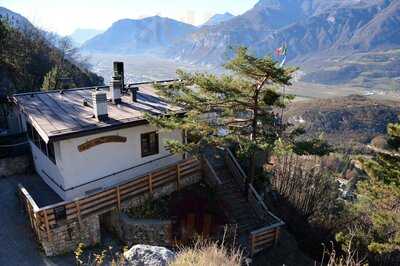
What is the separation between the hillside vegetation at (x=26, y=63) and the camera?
24.1m

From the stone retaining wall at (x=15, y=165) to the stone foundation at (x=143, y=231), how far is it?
639cm

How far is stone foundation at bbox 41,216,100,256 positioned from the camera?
40.0 ft

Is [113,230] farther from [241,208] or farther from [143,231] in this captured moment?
[241,208]

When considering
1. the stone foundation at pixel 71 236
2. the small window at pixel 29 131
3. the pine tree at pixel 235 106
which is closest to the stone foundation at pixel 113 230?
the stone foundation at pixel 71 236

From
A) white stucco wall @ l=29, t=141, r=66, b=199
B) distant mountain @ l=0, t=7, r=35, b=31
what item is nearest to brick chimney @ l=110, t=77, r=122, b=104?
white stucco wall @ l=29, t=141, r=66, b=199

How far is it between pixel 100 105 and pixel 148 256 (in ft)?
25.6

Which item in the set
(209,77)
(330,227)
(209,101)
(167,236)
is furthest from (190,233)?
(330,227)

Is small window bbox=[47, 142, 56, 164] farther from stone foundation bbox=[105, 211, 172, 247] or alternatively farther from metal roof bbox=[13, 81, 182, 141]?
stone foundation bbox=[105, 211, 172, 247]

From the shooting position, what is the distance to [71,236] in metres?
12.7

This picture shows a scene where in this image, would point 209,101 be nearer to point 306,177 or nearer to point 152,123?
point 152,123

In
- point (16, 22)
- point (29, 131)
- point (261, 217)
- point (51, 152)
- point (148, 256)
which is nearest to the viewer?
point (148, 256)

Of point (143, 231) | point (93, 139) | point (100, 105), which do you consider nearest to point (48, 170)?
point (93, 139)

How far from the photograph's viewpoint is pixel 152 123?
14.1 m

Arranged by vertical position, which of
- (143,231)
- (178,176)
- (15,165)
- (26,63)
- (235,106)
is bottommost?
(143,231)
